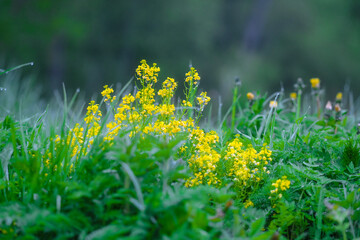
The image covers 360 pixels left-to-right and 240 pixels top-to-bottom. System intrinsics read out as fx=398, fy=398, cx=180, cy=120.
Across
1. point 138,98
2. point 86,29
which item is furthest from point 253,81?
point 138,98

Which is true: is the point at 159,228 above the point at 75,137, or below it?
below

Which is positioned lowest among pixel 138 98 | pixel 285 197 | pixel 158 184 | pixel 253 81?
pixel 253 81

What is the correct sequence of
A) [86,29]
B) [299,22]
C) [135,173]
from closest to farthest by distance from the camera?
[135,173] → [86,29] → [299,22]

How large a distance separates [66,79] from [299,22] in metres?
11.4

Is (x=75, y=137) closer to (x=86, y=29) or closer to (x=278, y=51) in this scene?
(x=86, y=29)

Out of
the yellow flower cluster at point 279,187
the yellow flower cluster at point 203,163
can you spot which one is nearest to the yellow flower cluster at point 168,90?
the yellow flower cluster at point 203,163

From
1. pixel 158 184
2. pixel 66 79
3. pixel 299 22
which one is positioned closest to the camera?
pixel 158 184

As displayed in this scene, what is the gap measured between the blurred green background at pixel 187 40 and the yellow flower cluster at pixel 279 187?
851cm

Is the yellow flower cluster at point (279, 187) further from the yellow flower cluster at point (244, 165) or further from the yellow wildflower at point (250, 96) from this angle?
the yellow wildflower at point (250, 96)

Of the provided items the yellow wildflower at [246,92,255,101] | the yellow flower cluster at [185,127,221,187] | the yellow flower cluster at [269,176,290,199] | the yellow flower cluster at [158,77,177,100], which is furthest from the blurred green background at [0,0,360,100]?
the yellow flower cluster at [269,176,290,199]

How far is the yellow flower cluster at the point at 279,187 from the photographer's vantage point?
1953 mm

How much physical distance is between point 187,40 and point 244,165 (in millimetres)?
13948

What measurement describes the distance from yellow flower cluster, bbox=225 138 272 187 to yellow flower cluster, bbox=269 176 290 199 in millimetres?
111

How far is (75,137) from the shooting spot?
7.39ft
